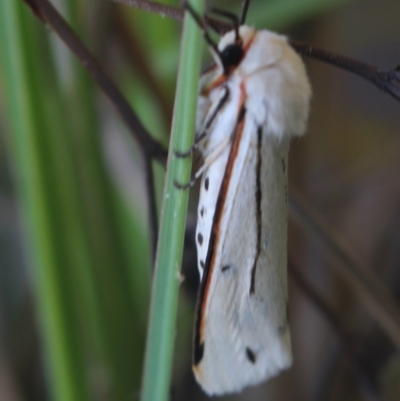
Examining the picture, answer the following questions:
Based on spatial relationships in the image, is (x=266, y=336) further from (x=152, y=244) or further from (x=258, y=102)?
(x=258, y=102)

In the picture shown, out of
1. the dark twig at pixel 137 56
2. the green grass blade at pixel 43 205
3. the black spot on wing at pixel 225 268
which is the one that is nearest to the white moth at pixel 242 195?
the black spot on wing at pixel 225 268

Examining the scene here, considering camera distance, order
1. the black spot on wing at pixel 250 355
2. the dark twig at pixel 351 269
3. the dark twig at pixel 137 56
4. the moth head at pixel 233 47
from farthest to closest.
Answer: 1. the dark twig at pixel 137 56
2. the dark twig at pixel 351 269
3. the black spot on wing at pixel 250 355
4. the moth head at pixel 233 47

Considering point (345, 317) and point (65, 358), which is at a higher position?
point (65, 358)

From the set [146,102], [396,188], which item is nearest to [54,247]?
[146,102]

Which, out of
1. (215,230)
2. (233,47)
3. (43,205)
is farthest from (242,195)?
(43,205)

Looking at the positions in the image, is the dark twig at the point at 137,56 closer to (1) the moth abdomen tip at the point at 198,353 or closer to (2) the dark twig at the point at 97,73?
(2) the dark twig at the point at 97,73

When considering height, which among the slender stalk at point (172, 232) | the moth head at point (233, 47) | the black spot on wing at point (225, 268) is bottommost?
the black spot on wing at point (225, 268)

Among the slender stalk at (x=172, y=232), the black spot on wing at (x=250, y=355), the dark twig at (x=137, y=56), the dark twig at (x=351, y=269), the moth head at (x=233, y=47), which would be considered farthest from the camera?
the dark twig at (x=137, y=56)
